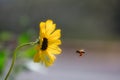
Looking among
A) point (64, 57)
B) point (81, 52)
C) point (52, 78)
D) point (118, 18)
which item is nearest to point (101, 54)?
point (64, 57)

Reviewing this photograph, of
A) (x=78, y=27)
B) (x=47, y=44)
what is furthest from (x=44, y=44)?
(x=78, y=27)

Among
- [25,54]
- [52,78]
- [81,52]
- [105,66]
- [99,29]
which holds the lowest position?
[81,52]

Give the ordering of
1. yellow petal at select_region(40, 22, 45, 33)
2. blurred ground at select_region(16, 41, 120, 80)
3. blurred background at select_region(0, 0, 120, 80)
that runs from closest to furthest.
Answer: yellow petal at select_region(40, 22, 45, 33) → blurred ground at select_region(16, 41, 120, 80) → blurred background at select_region(0, 0, 120, 80)

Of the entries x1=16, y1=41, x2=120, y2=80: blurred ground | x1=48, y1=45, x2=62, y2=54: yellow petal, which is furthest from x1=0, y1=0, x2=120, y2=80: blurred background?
x1=48, y1=45, x2=62, y2=54: yellow petal

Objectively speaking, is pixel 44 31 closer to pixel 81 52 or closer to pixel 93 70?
pixel 81 52

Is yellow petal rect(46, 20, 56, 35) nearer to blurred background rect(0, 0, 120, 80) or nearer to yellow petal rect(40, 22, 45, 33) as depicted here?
yellow petal rect(40, 22, 45, 33)

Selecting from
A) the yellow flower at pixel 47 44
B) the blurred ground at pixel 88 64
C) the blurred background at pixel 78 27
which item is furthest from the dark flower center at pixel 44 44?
the blurred background at pixel 78 27
